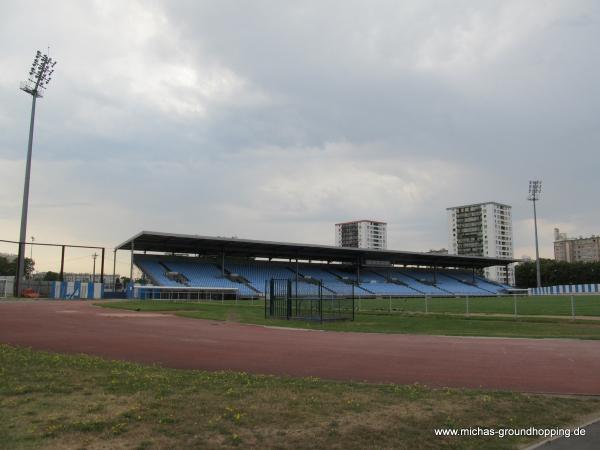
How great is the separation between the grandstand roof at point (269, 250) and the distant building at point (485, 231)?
87.6 metres

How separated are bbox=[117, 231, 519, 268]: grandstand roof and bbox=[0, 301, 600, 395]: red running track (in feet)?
135

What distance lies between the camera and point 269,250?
72250 millimetres

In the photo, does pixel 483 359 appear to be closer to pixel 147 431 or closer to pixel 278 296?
pixel 147 431

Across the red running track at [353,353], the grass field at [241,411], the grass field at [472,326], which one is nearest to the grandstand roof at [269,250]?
the grass field at [472,326]

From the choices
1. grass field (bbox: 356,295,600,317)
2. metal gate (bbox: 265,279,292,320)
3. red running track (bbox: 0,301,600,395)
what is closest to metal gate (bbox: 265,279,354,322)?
metal gate (bbox: 265,279,292,320)

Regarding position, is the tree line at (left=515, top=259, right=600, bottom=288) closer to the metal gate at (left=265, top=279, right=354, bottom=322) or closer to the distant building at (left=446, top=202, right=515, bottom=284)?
the distant building at (left=446, top=202, right=515, bottom=284)

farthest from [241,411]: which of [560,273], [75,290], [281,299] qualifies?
[560,273]

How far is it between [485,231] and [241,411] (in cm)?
18485

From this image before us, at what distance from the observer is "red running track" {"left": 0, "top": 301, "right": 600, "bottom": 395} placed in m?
9.87

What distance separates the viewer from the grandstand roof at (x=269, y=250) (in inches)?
2468

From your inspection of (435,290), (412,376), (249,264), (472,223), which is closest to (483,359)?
(412,376)

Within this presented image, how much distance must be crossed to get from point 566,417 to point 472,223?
188 m

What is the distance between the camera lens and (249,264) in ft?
243

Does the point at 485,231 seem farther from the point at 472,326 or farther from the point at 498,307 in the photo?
the point at 472,326
